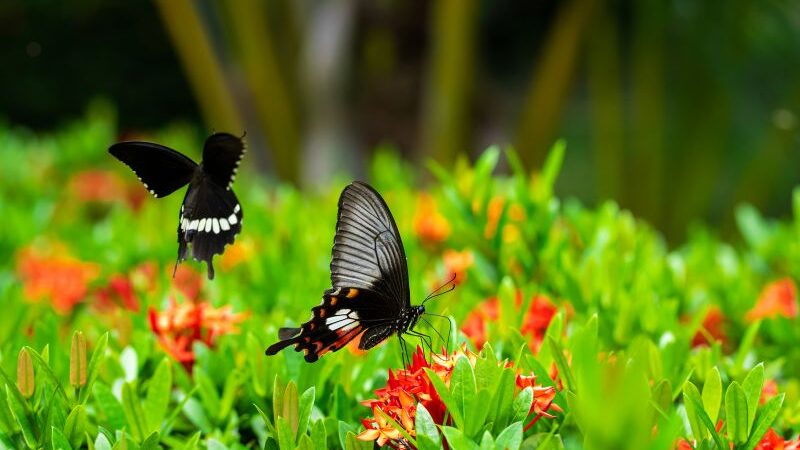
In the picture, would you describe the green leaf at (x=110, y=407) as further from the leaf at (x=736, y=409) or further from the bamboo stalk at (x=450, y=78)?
the bamboo stalk at (x=450, y=78)

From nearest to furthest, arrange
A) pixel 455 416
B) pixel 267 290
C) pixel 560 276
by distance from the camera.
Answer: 1. pixel 455 416
2. pixel 560 276
3. pixel 267 290

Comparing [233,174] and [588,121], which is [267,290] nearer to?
[233,174]

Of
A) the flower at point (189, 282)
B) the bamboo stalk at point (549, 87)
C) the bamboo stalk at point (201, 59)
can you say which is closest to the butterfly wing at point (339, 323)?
the flower at point (189, 282)

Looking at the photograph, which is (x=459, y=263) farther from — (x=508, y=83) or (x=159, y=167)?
(x=508, y=83)

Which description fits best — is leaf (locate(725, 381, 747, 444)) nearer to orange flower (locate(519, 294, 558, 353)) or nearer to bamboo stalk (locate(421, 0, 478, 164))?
orange flower (locate(519, 294, 558, 353))

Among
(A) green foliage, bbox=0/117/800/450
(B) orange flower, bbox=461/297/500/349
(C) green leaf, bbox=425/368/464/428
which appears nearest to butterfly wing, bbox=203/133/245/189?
(A) green foliage, bbox=0/117/800/450

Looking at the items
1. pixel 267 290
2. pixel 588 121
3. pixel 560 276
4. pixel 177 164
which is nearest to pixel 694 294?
pixel 560 276
